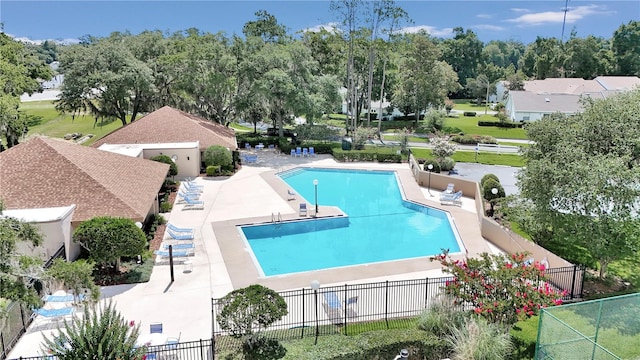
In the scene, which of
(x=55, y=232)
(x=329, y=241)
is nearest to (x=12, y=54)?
(x=55, y=232)

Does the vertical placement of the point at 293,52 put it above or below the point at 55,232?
above

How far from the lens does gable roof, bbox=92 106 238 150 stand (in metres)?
30.9

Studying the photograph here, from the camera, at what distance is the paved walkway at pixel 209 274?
13.1 m

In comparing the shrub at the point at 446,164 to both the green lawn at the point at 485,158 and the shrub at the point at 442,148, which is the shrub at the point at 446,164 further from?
the green lawn at the point at 485,158

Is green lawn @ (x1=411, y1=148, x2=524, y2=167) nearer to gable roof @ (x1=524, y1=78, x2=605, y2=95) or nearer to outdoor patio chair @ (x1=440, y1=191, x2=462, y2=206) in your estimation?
outdoor patio chair @ (x1=440, y1=191, x2=462, y2=206)

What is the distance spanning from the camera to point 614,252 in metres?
13.9

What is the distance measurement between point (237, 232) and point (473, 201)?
526 inches

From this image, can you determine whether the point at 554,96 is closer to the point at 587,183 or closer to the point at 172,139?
the point at 172,139

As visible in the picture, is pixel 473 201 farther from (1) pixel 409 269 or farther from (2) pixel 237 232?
(2) pixel 237 232

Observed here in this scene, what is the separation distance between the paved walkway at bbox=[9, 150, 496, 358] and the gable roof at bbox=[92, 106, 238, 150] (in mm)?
6125

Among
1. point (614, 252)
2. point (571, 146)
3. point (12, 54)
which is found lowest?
point (614, 252)

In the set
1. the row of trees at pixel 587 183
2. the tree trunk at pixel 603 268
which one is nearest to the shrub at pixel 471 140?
the row of trees at pixel 587 183

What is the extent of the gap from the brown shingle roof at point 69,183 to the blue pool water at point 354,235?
5309mm

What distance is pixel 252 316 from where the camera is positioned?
10.7 m
